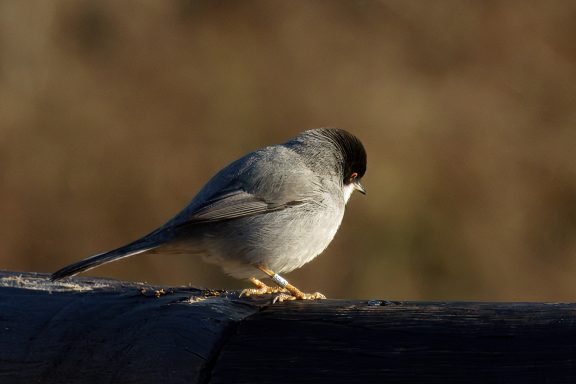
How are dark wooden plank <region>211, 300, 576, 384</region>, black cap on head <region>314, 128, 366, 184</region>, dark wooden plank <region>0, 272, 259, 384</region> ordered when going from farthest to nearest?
black cap on head <region>314, 128, 366, 184</region> → dark wooden plank <region>0, 272, 259, 384</region> → dark wooden plank <region>211, 300, 576, 384</region>

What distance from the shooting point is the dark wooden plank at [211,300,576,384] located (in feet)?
7.32

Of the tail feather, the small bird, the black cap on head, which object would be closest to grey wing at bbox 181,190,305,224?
the small bird

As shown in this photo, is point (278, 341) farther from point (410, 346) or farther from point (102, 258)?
point (102, 258)

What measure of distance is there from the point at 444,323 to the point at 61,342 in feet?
3.42

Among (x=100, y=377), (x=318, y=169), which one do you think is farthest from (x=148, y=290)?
(x=318, y=169)

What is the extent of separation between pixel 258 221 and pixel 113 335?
223 centimetres

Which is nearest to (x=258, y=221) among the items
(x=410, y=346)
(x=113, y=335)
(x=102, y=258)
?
(x=102, y=258)

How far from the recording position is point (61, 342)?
103 inches

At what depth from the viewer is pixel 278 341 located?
2.45m

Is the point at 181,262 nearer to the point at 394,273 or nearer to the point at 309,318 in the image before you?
the point at 394,273

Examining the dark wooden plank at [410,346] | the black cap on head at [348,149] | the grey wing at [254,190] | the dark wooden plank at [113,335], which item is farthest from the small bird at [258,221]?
the dark wooden plank at [410,346]

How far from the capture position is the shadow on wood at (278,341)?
2.26 metres

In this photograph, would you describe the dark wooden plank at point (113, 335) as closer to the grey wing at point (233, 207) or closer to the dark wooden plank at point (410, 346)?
the dark wooden plank at point (410, 346)

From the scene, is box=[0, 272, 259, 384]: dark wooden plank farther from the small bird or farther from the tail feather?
the small bird
